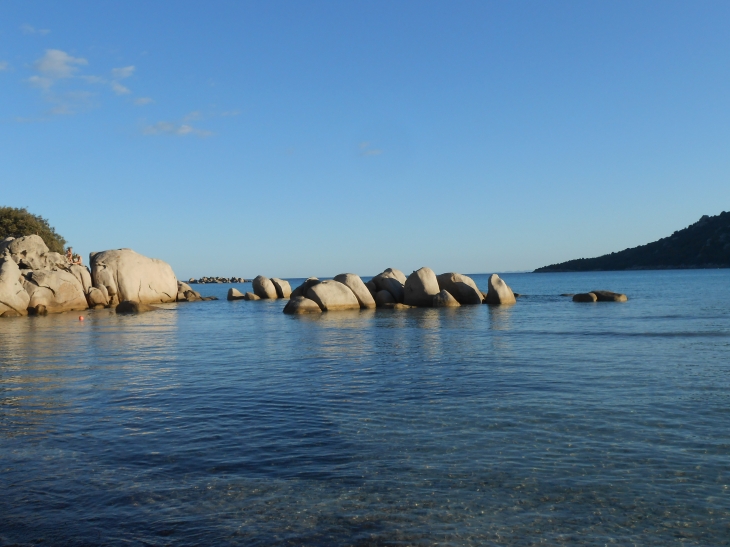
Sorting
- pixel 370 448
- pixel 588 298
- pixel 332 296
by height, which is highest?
pixel 332 296

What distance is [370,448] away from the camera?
28.8 feet

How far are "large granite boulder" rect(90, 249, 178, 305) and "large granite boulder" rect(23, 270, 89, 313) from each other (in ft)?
10.8

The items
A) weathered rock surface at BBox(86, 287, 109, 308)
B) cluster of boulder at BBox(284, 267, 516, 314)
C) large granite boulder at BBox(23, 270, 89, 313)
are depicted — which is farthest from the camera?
weathered rock surface at BBox(86, 287, 109, 308)

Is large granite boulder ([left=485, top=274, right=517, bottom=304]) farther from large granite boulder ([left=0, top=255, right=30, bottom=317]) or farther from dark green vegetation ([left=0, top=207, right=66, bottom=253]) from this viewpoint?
dark green vegetation ([left=0, top=207, right=66, bottom=253])

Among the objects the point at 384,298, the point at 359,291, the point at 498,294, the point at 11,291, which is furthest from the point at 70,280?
the point at 498,294

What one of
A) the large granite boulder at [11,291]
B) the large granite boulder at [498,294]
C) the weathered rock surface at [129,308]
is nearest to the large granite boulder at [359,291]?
the large granite boulder at [498,294]

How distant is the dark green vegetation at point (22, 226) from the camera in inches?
2375

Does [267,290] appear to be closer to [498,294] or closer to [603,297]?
[498,294]

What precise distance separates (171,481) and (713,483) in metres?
6.23

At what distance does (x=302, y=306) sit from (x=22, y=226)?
36861 millimetres

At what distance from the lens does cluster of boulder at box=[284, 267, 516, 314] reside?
133 ft

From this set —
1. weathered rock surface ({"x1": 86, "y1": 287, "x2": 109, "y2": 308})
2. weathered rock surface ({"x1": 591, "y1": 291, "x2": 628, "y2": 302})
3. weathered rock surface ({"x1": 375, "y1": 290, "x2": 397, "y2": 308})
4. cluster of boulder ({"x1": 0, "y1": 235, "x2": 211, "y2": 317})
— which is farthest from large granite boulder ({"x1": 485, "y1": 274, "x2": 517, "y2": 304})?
weathered rock surface ({"x1": 86, "y1": 287, "x2": 109, "y2": 308})

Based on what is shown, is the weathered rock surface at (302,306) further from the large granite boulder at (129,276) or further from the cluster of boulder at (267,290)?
the cluster of boulder at (267,290)

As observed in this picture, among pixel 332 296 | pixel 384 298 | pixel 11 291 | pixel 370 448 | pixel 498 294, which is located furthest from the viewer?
pixel 498 294
